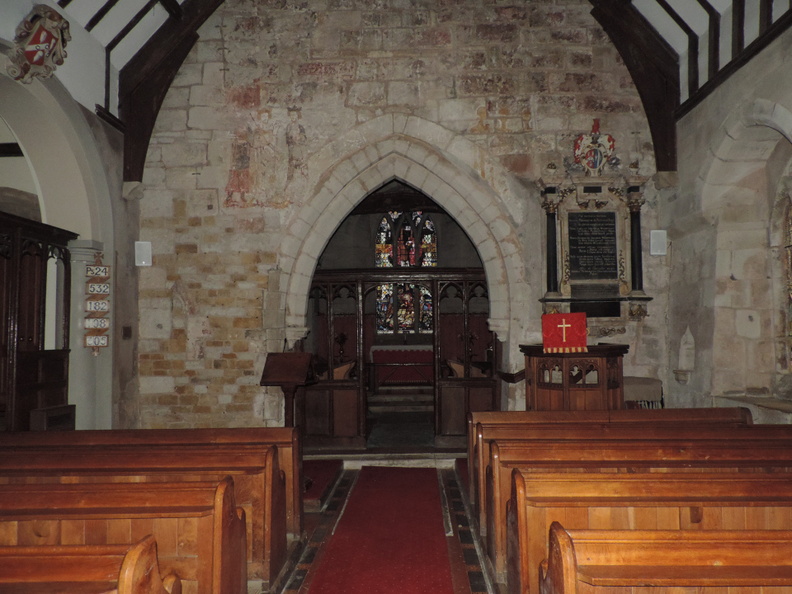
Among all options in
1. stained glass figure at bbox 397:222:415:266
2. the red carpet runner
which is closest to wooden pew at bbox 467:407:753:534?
the red carpet runner

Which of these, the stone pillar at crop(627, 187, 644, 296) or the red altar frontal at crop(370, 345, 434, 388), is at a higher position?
the stone pillar at crop(627, 187, 644, 296)

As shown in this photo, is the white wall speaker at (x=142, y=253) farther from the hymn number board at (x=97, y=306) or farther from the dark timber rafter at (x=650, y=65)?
the dark timber rafter at (x=650, y=65)

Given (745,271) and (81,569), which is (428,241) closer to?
(745,271)

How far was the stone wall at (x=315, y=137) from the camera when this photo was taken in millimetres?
6172

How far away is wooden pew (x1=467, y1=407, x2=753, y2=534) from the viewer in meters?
3.67

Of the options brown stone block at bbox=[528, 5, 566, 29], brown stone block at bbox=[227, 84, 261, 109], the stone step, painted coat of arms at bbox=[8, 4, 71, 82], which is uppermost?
brown stone block at bbox=[528, 5, 566, 29]

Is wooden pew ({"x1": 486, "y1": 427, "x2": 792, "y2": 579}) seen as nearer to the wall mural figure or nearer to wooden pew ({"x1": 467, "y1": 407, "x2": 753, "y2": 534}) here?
wooden pew ({"x1": 467, "y1": 407, "x2": 753, "y2": 534})

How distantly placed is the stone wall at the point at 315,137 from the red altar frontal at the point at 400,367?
10.6 feet

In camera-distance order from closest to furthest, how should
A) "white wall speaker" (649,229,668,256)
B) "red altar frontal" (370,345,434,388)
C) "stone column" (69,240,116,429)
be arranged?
1. "stone column" (69,240,116,429)
2. "white wall speaker" (649,229,668,256)
3. "red altar frontal" (370,345,434,388)

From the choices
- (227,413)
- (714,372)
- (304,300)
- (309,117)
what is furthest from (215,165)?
(714,372)

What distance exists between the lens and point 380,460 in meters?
5.99

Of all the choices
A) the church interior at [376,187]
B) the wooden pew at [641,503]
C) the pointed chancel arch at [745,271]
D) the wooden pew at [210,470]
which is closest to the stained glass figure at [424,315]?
the church interior at [376,187]

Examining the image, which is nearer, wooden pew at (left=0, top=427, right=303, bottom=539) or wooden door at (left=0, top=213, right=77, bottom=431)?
wooden pew at (left=0, top=427, right=303, bottom=539)

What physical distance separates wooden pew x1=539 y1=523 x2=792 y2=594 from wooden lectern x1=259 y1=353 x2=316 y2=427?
3247mm
